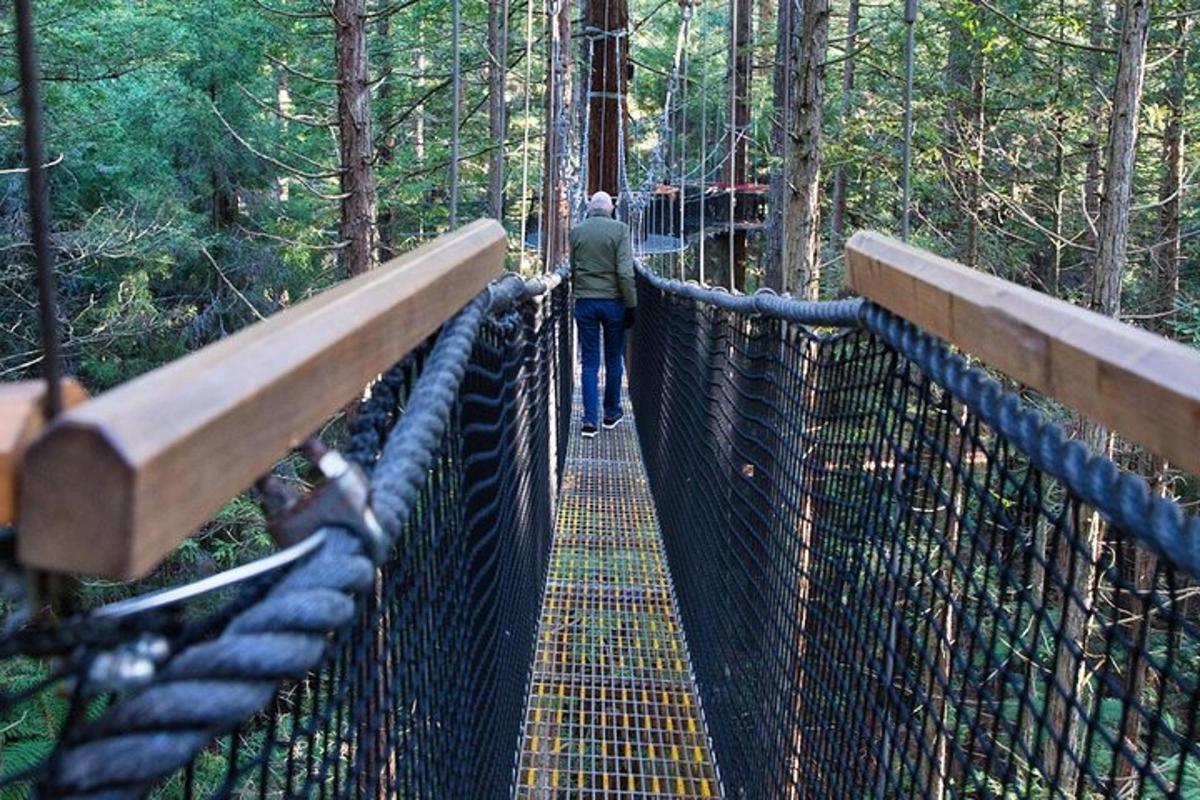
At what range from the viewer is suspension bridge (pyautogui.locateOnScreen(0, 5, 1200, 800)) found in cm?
49

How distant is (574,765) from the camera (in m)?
2.82

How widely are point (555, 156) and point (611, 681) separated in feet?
21.2

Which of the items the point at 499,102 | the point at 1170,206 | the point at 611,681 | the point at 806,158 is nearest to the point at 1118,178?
the point at 806,158

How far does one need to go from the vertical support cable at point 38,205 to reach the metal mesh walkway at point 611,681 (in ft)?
6.92

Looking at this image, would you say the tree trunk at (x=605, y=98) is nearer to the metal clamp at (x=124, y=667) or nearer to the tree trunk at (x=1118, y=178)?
the tree trunk at (x=1118, y=178)

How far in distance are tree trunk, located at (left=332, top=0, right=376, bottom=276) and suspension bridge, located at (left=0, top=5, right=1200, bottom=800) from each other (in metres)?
3.08

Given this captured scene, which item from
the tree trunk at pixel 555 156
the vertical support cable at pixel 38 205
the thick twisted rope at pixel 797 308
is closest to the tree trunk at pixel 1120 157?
A: the tree trunk at pixel 555 156

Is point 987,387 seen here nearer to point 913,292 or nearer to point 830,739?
point 913,292

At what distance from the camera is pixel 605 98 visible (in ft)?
33.5

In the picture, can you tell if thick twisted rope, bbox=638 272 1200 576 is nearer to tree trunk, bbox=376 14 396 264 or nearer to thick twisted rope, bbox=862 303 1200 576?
thick twisted rope, bbox=862 303 1200 576

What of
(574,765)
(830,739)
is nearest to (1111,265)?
(574,765)

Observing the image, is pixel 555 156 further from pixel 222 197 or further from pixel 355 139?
pixel 222 197

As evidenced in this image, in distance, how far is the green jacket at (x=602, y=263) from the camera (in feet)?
19.2

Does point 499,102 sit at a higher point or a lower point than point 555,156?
higher
